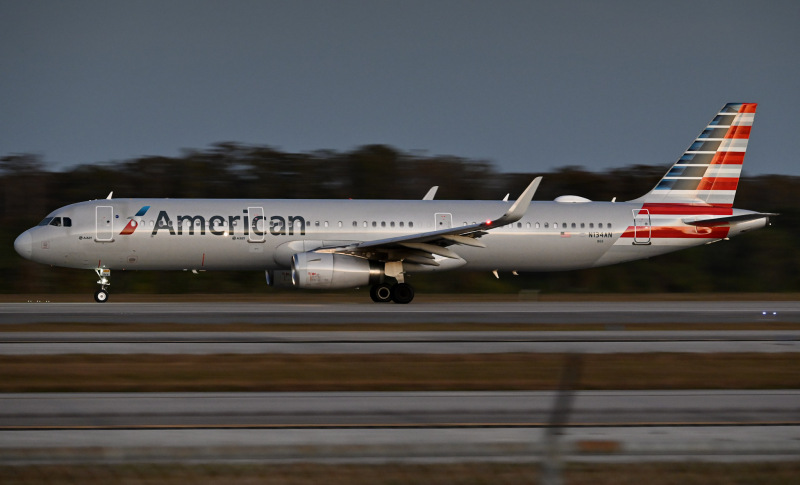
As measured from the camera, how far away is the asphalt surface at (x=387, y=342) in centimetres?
1587

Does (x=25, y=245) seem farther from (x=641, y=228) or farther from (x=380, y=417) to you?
(x=380, y=417)

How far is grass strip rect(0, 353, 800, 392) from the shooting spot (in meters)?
12.1

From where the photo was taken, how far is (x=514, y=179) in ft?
191

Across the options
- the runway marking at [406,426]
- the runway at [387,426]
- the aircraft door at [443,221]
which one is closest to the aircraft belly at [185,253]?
the aircraft door at [443,221]

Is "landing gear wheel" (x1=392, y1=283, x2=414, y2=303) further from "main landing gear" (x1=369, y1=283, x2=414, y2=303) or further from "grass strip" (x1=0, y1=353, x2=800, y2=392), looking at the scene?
"grass strip" (x1=0, y1=353, x2=800, y2=392)

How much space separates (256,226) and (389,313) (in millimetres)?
7178

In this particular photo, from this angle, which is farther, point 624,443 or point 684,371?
point 684,371

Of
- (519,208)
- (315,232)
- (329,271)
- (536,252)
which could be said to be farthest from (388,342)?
(536,252)

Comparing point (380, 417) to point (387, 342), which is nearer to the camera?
point (380, 417)

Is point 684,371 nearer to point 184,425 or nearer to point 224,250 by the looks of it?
point 184,425

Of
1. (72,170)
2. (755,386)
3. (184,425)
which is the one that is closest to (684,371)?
(755,386)

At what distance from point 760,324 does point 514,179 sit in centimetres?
3639

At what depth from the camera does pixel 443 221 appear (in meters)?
31.2

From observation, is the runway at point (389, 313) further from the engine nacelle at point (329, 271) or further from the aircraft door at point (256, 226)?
the aircraft door at point (256, 226)
